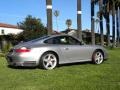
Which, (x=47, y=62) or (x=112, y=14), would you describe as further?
(x=112, y=14)

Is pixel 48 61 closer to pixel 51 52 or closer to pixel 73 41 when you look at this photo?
pixel 51 52

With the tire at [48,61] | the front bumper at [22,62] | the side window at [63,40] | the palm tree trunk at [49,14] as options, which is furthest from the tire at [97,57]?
the palm tree trunk at [49,14]

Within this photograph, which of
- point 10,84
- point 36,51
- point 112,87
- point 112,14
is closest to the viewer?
point 112,87

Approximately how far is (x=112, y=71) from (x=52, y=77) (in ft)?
7.23

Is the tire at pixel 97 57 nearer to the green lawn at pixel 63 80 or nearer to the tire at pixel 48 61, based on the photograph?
the tire at pixel 48 61

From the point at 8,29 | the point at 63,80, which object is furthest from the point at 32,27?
the point at 63,80

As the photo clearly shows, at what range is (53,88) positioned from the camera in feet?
27.7

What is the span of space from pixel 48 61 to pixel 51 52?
14.3 inches

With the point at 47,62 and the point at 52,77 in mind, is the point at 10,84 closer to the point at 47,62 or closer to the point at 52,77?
the point at 52,77

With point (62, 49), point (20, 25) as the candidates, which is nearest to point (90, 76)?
point (62, 49)

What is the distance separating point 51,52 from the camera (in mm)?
12852

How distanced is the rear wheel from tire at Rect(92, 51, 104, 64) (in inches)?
79.2

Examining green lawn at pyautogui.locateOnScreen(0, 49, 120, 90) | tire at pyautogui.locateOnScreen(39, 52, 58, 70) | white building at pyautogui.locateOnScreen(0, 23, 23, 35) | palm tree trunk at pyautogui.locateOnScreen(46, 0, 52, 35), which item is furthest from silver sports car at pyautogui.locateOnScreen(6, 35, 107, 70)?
white building at pyautogui.locateOnScreen(0, 23, 23, 35)

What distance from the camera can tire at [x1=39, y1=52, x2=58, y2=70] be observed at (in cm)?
1257
